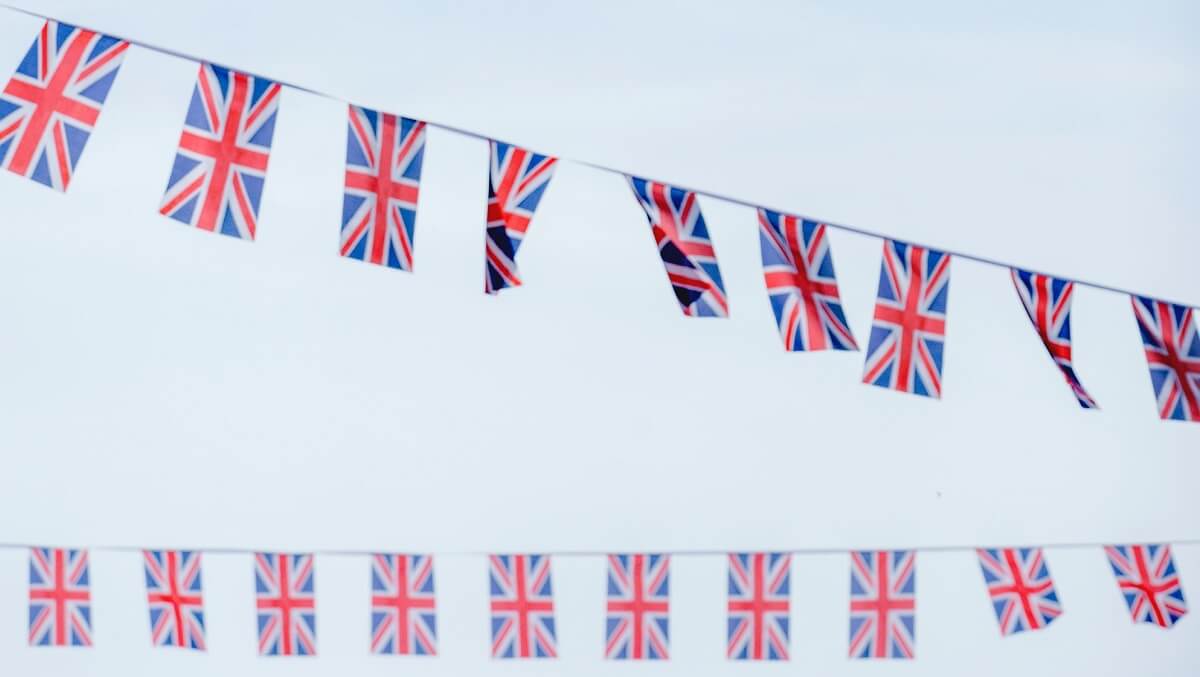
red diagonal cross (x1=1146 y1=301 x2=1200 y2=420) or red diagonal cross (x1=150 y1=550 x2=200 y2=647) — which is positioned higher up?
red diagonal cross (x1=1146 y1=301 x2=1200 y2=420)

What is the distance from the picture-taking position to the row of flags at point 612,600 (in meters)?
13.2

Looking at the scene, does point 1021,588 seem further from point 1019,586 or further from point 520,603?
point 520,603

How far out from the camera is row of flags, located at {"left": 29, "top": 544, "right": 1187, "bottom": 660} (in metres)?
13.2

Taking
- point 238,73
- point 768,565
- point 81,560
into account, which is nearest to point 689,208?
point 238,73

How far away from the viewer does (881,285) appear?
35.0 feet

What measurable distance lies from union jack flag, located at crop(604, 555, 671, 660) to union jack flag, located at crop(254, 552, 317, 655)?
99.0 inches

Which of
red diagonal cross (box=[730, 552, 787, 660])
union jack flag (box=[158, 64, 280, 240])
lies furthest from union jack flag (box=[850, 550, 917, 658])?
union jack flag (box=[158, 64, 280, 240])

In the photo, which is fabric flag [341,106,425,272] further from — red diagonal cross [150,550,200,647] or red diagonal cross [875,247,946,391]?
red diagonal cross [150,550,200,647]

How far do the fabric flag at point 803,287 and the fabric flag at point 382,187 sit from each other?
2.30m

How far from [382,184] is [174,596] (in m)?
4.79

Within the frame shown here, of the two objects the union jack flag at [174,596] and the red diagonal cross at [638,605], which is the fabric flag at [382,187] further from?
the union jack flag at [174,596]

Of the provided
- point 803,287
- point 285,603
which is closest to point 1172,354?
point 803,287

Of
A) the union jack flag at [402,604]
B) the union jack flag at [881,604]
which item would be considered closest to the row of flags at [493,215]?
the union jack flag at [881,604]

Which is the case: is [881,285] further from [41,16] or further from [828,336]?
[41,16]
